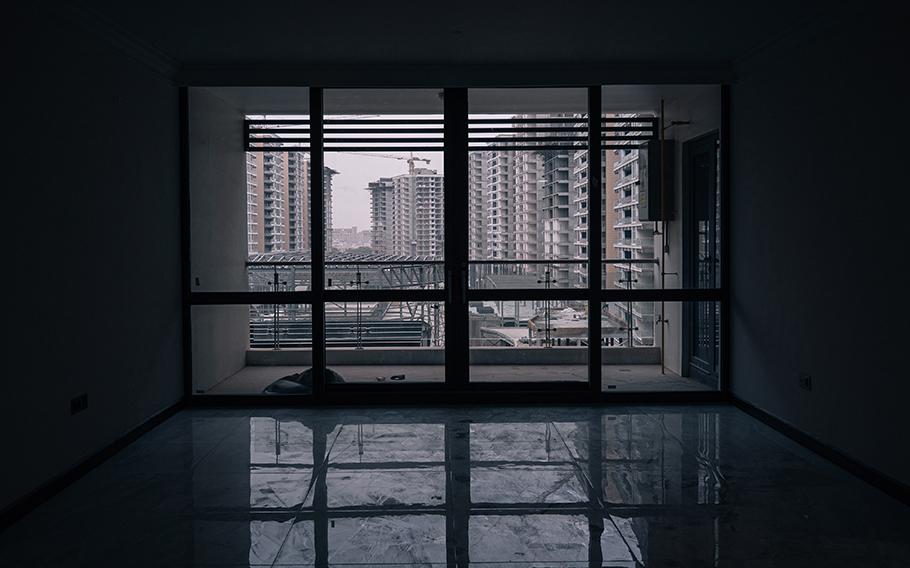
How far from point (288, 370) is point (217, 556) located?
4092 millimetres

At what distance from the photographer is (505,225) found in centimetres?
648

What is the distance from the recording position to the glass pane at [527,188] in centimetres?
573

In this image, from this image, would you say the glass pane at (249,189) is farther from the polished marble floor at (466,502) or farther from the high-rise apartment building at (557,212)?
the high-rise apartment building at (557,212)

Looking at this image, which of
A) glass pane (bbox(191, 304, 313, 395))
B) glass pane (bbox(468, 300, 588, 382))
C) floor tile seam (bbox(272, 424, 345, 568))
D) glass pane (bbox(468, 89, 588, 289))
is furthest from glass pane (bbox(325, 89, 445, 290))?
A: floor tile seam (bbox(272, 424, 345, 568))

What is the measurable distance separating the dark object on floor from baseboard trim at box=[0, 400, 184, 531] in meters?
0.98

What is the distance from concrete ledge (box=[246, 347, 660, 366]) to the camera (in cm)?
703

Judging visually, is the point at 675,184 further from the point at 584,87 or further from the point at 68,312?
the point at 68,312

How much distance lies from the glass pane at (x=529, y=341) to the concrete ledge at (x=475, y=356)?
0.03 feet

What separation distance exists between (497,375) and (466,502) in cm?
332

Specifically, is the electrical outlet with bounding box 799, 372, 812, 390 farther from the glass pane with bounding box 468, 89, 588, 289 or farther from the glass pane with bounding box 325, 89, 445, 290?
the glass pane with bounding box 325, 89, 445, 290

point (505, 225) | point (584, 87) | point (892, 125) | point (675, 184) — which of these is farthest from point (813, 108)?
point (505, 225)

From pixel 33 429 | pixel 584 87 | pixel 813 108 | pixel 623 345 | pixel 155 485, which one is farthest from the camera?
pixel 623 345

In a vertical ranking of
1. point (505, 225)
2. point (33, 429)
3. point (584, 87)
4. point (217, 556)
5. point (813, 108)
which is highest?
point (584, 87)

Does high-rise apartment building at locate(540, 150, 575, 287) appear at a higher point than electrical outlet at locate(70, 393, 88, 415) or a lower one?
higher
